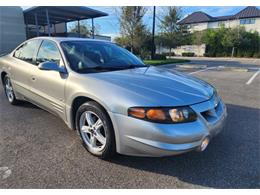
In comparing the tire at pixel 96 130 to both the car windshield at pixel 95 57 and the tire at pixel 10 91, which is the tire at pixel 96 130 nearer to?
the car windshield at pixel 95 57

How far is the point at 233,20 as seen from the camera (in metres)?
46.3

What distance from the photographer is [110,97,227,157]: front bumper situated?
1975mm

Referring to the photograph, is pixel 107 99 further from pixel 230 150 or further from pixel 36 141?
pixel 230 150

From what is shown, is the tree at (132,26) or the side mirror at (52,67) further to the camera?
the tree at (132,26)

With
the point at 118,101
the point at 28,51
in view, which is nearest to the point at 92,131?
the point at 118,101

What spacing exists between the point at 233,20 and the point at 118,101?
5325cm

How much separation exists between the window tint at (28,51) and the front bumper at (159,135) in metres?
→ 2.42

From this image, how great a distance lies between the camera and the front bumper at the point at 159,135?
77.7 inches

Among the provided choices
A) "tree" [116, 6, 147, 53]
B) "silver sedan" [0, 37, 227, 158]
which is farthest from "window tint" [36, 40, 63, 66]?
"tree" [116, 6, 147, 53]

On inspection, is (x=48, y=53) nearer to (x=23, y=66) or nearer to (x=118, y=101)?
(x=23, y=66)

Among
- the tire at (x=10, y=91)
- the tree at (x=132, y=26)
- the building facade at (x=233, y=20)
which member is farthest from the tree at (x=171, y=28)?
the tire at (x=10, y=91)

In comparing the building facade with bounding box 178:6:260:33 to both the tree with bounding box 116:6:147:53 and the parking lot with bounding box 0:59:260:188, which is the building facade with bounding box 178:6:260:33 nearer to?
the tree with bounding box 116:6:147:53
